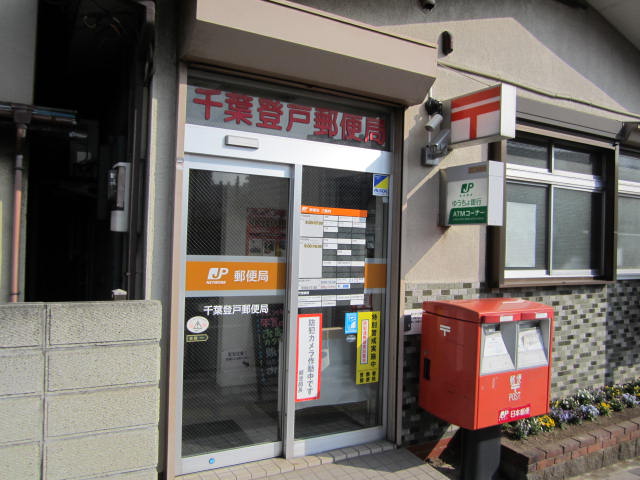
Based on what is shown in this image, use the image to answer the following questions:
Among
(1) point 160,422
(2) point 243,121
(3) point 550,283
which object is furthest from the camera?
(3) point 550,283

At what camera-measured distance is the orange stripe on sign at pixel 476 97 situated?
4.06 m

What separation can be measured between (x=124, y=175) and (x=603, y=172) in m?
5.62

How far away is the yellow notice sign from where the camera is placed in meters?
4.37

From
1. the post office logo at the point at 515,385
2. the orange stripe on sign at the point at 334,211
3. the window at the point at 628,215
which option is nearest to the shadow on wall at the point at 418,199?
the orange stripe on sign at the point at 334,211

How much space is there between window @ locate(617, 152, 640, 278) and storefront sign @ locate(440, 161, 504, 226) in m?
3.36

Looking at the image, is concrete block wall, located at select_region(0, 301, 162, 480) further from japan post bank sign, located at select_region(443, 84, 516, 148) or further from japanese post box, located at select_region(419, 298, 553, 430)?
japan post bank sign, located at select_region(443, 84, 516, 148)

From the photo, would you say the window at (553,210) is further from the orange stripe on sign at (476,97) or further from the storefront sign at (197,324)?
the storefront sign at (197,324)

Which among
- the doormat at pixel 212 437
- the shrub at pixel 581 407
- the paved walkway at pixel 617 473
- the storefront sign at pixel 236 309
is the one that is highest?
the storefront sign at pixel 236 309

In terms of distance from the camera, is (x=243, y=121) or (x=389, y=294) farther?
(x=389, y=294)

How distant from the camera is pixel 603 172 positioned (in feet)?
20.2

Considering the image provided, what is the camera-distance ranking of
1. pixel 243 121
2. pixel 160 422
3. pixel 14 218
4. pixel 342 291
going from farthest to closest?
pixel 342 291
pixel 243 121
pixel 160 422
pixel 14 218

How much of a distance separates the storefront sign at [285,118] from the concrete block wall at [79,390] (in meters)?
1.56

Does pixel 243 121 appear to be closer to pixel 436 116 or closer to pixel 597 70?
pixel 436 116

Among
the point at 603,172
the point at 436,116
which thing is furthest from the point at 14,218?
the point at 603,172
